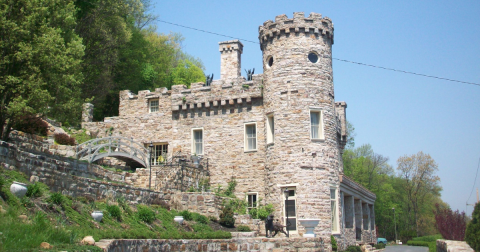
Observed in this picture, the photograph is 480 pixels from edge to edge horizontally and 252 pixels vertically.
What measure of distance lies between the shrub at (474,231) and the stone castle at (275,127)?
291 inches

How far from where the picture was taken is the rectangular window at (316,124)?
2241cm

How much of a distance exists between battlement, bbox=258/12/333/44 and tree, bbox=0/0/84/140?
32.7ft

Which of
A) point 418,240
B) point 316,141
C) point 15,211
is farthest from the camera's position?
point 418,240

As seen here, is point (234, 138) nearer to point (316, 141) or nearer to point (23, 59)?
point (316, 141)

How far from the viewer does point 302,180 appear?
21.5 metres

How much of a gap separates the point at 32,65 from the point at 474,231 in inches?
644

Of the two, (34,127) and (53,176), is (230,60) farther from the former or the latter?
(53,176)

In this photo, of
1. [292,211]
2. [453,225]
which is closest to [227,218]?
[292,211]

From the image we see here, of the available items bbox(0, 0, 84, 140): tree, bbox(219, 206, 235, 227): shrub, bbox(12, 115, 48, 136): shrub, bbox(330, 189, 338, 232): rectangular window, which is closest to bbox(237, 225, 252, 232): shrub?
bbox(219, 206, 235, 227): shrub

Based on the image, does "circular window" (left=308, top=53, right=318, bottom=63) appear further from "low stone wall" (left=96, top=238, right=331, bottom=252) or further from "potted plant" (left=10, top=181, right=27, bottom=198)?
"potted plant" (left=10, top=181, right=27, bottom=198)

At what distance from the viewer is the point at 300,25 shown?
23.2 meters

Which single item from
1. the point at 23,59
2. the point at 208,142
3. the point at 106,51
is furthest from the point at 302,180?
the point at 106,51

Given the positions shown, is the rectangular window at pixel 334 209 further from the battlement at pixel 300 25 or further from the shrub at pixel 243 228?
the battlement at pixel 300 25

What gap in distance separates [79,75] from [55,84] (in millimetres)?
2159
